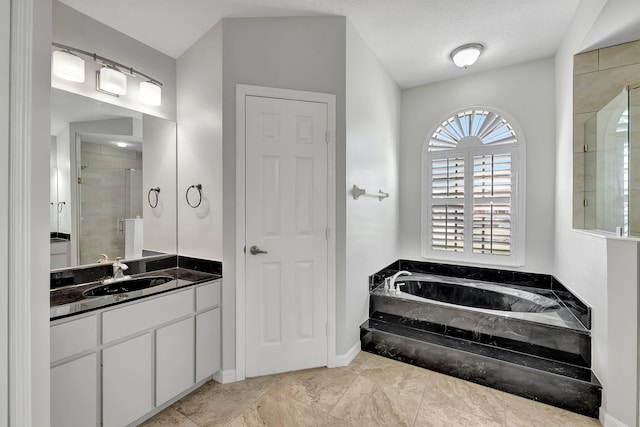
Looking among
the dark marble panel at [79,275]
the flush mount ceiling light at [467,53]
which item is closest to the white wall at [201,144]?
the dark marble panel at [79,275]

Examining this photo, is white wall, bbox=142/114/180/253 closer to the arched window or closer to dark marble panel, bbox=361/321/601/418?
dark marble panel, bbox=361/321/601/418

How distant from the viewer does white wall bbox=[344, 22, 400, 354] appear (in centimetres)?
238

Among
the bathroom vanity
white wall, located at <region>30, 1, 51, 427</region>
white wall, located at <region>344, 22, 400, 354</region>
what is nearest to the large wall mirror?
the bathroom vanity

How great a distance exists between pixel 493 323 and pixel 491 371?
0.36m

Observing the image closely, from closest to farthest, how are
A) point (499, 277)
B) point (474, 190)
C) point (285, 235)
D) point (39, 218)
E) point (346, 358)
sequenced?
point (39, 218) < point (285, 235) < point (346, 358) < point (499, 277) < point (474, 190)

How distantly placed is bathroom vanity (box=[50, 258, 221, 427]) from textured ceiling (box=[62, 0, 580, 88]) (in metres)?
1.82

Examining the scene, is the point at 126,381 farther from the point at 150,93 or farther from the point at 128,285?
the point at 150,93

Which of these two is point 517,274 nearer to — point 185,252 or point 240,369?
point 240,369

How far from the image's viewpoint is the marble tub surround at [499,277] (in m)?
2.56

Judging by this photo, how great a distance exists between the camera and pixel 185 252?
7.93 ft

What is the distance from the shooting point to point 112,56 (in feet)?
6.98

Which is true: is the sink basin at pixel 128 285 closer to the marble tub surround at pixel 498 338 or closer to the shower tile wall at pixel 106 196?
the shower tile wall at pixel 106 196

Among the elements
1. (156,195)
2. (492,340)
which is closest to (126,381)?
(156,195)

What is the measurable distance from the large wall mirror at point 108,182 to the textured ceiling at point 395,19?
0.61m
